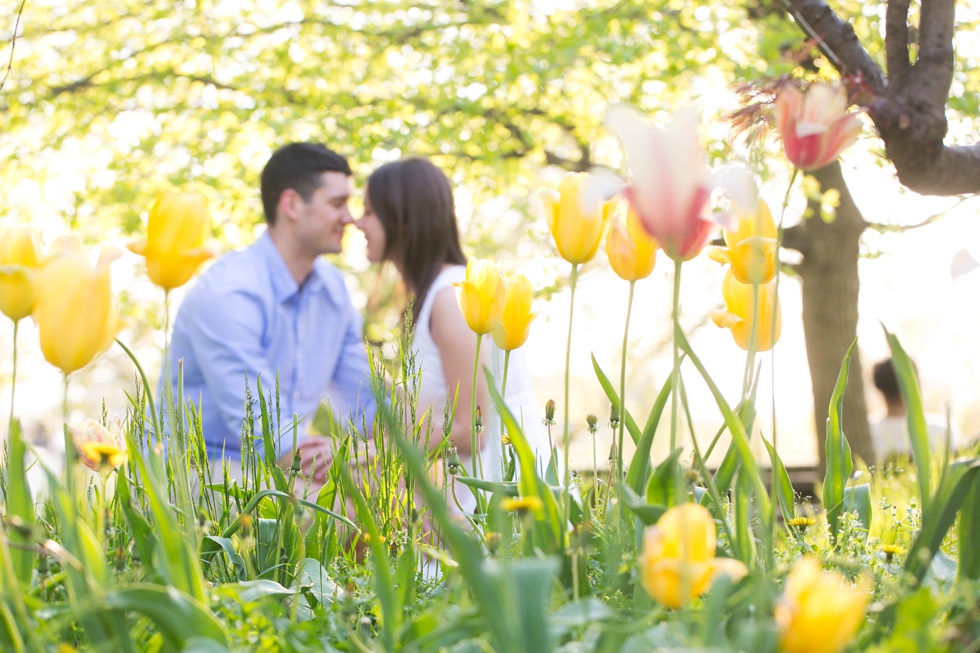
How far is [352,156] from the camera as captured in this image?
19.1 ft

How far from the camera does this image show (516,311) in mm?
1071

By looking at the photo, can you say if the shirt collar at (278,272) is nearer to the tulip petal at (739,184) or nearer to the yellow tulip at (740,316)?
the yellow tulip at (740,316)

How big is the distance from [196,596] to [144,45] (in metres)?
6.52

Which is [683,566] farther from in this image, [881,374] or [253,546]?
[881,374]

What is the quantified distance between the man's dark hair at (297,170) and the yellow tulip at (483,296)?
2.76 metres

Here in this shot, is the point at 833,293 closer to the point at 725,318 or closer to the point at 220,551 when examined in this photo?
the point at 725,318

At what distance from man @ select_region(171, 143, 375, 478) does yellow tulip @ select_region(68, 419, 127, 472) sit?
187 centimetres

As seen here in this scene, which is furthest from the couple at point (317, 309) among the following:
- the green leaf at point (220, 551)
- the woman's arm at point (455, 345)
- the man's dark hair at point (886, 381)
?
the man's dark hair at point (886, 381)

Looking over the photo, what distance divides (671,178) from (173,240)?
0.50 meters

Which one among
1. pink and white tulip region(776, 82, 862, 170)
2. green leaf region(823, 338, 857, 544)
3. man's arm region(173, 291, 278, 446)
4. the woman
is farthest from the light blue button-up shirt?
pink and white tulip region(776, 82, 862, 170)

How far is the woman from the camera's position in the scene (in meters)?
2.96

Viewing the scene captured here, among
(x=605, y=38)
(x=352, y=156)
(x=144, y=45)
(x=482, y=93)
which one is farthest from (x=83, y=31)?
(x=605, y=38)

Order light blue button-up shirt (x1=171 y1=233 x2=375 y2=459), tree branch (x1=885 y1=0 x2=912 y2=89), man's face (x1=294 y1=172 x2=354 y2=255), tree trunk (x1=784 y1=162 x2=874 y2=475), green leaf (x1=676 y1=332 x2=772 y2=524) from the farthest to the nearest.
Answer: tree trunk (x1=784 y1=162 x2=874 y2=475)
man's face (x1=294 y1=172 x2=354 y2=255)
light blue button-up shirt (x1=171 y1=233 x2=375 y2=459)
tree branch (x1=885 y1=0 x2=912 y2=89)
green leaf (x1=676 y1=332 x2=772 y2=524)

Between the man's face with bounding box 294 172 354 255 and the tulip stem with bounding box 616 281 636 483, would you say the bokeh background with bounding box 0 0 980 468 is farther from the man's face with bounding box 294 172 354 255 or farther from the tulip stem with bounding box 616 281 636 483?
the tulip stem with bounding box 616 281 636 483
